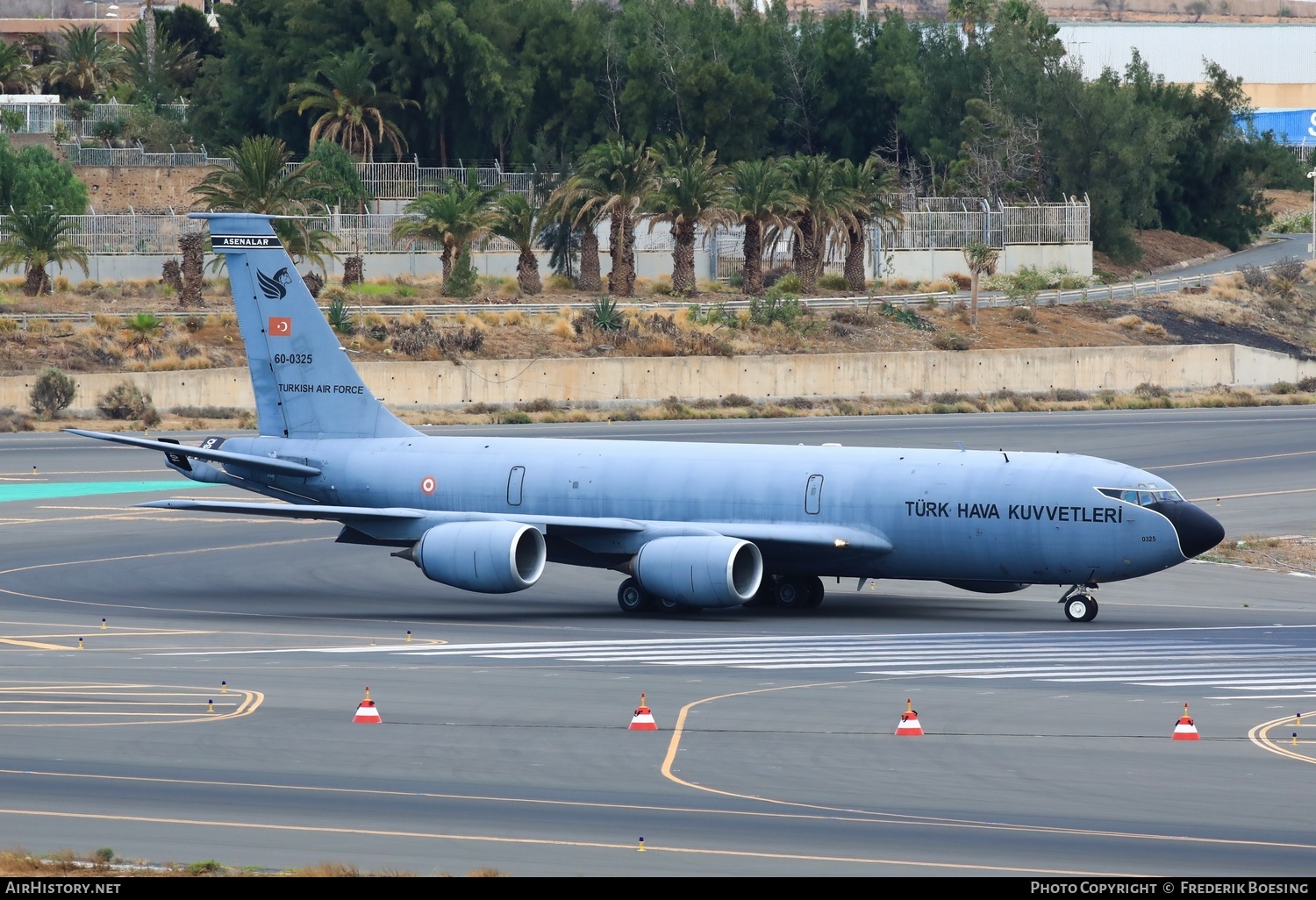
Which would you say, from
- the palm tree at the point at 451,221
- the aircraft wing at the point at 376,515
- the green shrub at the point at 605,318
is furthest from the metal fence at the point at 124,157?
the aircraft wing at the point at 376,515

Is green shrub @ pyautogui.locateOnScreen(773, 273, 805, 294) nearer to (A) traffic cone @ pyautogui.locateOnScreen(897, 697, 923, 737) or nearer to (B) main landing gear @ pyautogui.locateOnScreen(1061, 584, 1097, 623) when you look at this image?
(B) main landing gear @ pyautogui.locateOnScreen(1061, 584, 1097, 623)

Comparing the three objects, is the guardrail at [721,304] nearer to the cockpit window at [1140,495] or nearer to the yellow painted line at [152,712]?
the cockpit window at [1140,495]

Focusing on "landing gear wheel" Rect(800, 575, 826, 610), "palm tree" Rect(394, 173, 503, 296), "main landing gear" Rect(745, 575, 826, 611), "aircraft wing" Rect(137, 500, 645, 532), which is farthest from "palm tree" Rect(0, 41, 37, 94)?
"landing gear wheel" Rect(800, 575, 826, 610)

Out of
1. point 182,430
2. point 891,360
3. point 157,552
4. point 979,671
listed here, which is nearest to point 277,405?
point 157,552

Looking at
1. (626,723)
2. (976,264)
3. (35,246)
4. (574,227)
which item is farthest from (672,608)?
(574,227)

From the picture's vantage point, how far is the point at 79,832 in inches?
719

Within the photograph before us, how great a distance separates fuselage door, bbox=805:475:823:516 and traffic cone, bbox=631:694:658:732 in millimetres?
13048

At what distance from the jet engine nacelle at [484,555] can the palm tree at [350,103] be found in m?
82.7

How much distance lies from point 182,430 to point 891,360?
32.1m

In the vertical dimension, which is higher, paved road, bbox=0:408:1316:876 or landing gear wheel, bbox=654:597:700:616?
paved road, bbox=0:408:1316:876

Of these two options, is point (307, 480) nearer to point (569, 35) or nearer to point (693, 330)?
point (693, 330)

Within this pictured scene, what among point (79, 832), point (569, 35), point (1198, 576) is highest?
point (569, 35)

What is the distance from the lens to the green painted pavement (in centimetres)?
5397

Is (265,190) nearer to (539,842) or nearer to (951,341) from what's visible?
(951,341)
